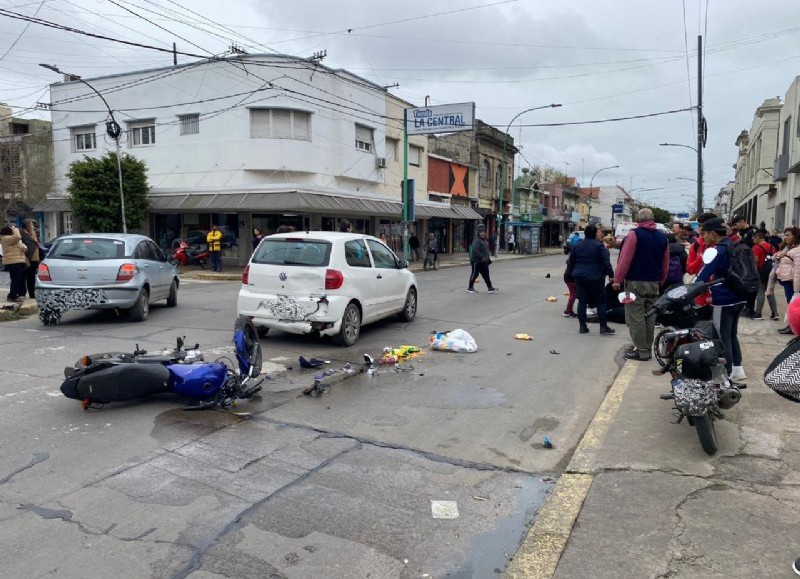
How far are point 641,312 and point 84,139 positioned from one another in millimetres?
28177

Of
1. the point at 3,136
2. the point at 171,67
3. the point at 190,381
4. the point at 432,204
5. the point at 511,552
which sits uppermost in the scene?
the point at 171,67

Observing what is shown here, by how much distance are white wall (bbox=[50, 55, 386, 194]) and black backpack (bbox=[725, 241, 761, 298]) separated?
66.6 feet

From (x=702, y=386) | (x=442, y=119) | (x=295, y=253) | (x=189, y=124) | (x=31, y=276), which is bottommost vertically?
(x=702, y=386)

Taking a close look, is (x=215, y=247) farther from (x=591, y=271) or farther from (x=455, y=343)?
(x=591, y=271)

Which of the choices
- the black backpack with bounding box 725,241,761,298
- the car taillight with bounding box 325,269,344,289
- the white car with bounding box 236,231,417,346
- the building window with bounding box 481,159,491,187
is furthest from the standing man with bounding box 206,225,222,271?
the building window with bounding box 481,159,491,187

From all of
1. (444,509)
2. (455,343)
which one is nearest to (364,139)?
(455,343)

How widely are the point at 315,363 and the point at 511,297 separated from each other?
9.22 metres

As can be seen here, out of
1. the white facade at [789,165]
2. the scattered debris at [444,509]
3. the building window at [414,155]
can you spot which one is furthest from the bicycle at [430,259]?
the scattered debris at [444,509]

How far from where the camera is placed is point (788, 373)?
2791 millimetres

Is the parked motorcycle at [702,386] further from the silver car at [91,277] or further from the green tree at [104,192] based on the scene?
the green tree at [104,192]

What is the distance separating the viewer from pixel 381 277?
393 inches

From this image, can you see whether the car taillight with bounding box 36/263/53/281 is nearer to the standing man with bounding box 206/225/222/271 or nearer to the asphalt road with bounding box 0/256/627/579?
the asphalt road with bounding box 0/256/627/579

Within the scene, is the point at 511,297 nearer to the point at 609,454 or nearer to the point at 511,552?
the point at 609,454

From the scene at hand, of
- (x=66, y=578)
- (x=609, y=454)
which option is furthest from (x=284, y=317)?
(x=66, y=578)
